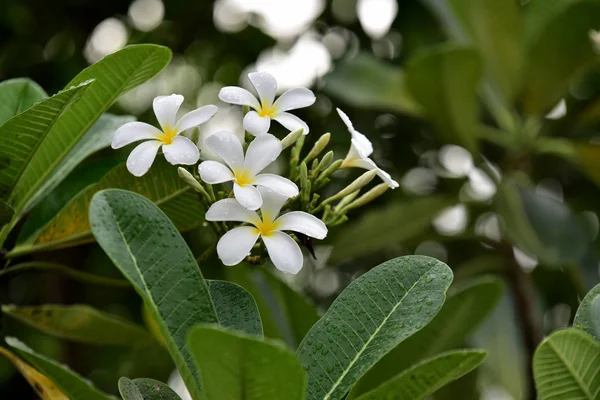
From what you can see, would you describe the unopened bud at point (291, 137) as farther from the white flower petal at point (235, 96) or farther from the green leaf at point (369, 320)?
the green leaf at point (369, 320)

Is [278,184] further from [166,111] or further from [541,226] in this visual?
[541,226]

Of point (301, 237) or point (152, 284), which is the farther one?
point (301, 237)

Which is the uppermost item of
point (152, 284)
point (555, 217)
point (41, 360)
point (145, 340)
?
point (152, 284)

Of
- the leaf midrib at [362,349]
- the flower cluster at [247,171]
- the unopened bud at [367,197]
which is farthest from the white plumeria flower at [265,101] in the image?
the leaf midrib at [362,349]

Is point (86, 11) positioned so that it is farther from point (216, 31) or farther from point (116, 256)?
point (116, 256)

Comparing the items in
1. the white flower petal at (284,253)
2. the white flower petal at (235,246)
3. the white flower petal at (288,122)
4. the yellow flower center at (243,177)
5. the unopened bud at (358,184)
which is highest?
the white flower petal at (288,122)

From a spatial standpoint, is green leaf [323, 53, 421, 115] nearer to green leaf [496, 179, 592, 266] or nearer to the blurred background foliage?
the blurred background foliage

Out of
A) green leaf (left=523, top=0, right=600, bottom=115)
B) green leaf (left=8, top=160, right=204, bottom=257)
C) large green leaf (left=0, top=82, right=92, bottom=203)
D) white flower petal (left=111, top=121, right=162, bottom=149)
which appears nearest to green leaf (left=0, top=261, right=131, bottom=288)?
green leaf (left=8, top=160, right=204, bottom=257)

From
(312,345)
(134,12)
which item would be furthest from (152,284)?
(134,12)
